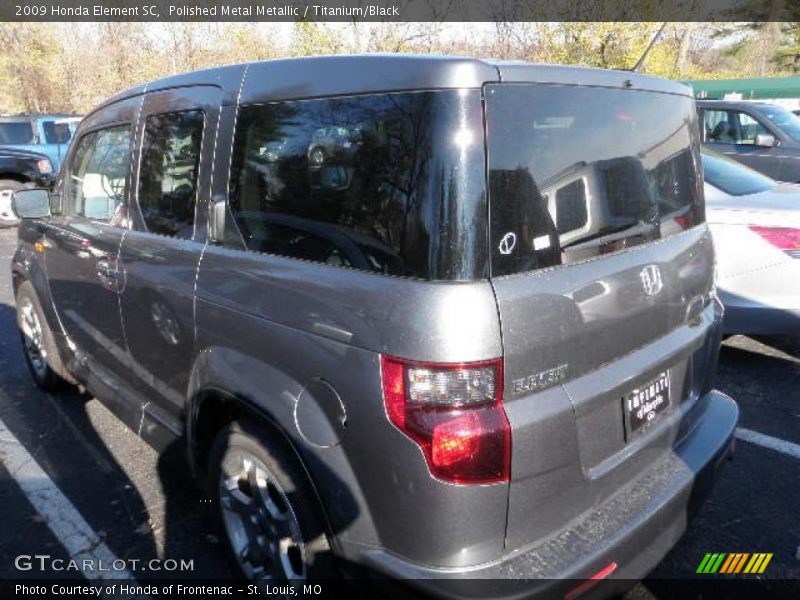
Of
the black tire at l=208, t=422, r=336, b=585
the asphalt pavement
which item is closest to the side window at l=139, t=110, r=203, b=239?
the black tire at l=208, t=422, r=336, b=585

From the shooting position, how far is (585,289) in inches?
72.8

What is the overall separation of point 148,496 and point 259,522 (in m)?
1.14

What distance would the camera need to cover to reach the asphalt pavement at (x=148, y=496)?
2711 mm

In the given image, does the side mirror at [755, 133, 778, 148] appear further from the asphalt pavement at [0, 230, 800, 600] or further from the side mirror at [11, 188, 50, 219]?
the side mirror at [11, 188, 50, 219]

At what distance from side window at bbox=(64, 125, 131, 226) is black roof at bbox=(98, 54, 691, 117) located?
2.50 ft

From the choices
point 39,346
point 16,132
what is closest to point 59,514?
point 39,346

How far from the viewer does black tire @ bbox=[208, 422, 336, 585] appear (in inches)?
78.5

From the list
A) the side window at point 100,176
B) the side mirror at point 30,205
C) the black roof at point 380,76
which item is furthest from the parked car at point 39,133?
the black roof at point 380,76

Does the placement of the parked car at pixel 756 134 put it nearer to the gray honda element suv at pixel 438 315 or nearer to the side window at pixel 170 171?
the gray honda element suv at pixel 438 315

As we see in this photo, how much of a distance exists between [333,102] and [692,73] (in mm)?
35753

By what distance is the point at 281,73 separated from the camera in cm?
212

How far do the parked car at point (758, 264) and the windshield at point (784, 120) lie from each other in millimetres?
4870

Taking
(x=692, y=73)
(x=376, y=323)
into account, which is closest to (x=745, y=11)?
(x=692, y=73)

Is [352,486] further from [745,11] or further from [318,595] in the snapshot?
[745,11]
